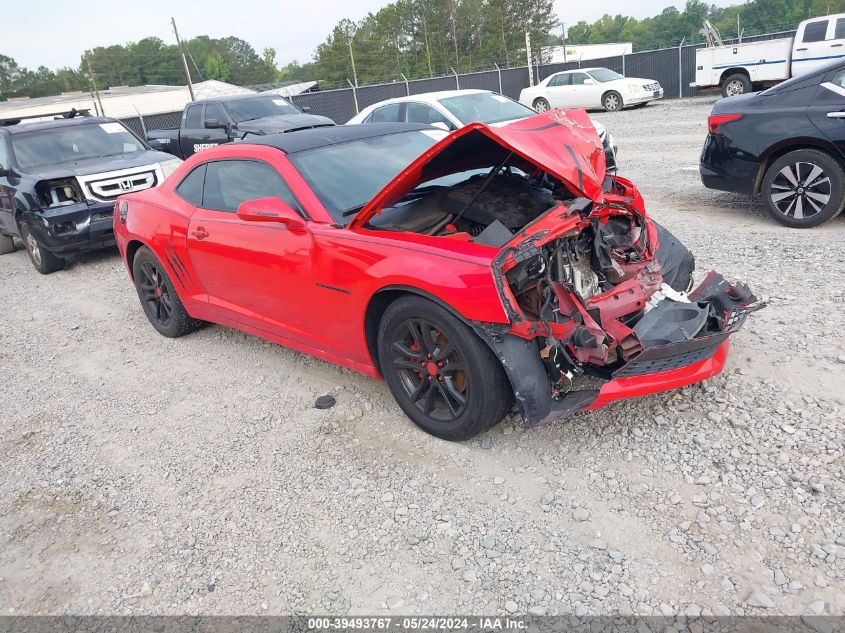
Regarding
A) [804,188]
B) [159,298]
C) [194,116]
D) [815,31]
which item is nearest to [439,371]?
[159,298]

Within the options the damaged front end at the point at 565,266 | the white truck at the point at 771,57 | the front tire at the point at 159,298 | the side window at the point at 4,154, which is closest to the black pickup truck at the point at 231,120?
the side window at the point at 4,154

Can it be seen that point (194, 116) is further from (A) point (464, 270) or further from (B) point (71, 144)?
(A) point (464, 270)

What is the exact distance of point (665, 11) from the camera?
10869 cm

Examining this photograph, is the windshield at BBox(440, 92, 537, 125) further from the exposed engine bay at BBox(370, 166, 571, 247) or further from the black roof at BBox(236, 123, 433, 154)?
the exposed engine bay at BBox(370, 166, 571, 247)

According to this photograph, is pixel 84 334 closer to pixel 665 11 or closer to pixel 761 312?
pixel 761 312

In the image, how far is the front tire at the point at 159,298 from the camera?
5.32 m

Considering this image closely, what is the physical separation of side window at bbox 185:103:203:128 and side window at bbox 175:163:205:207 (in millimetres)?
8780

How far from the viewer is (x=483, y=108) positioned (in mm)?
10641

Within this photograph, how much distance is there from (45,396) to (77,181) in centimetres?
420

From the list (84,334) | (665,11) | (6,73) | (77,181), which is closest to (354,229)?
(84,334)

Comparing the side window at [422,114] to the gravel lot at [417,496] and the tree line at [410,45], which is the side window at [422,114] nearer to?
the gravel lot at [417,496]

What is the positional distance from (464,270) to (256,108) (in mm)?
10970

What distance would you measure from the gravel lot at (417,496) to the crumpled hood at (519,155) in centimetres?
127

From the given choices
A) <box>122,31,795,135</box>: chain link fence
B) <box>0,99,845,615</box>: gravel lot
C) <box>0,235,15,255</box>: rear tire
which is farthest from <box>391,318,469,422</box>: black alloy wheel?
<box>122,31,795,135</box>: chain link fence
